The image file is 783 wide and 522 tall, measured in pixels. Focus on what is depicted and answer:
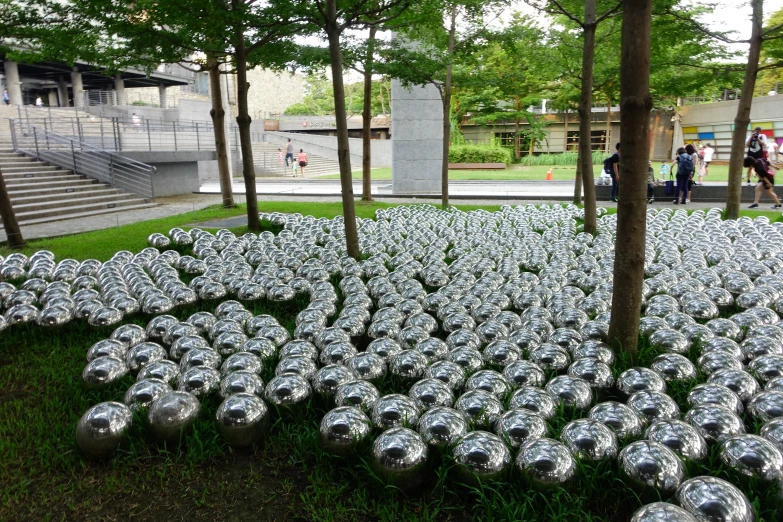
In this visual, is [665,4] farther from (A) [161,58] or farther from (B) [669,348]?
(A) [161,58]

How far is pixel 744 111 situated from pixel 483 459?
447 inches

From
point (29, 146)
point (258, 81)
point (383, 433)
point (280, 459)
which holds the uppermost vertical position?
point (258, 81)

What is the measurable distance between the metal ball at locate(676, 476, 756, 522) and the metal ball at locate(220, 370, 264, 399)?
2.65 metres

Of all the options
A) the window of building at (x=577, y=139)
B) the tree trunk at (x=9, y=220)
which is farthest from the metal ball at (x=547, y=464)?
the window of building at (x=577, y=139)

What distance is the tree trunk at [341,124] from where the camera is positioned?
26.2ft

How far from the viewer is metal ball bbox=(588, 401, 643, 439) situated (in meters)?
3.49

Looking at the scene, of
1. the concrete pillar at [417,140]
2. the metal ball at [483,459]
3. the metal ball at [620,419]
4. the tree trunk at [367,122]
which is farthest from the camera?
the concrete pillar at [417,140]

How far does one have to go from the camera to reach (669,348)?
4.83 metres

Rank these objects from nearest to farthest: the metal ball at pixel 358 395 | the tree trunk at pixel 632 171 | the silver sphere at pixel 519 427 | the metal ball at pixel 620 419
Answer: the silver sphere at pixel 519 427
the metal ball at pixel 620 419
the metal ball at pixel 358 395
the tree trunk at pixel 632 171

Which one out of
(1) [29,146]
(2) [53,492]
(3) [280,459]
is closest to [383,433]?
(3) [280,459]

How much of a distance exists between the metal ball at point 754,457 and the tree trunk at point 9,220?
10.7 m

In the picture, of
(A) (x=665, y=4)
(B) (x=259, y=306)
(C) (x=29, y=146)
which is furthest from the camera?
(C) (x=29, y=146)

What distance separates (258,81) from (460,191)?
2404 inches

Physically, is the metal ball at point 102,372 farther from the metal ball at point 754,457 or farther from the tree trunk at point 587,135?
the tree trunk at point 587,135
